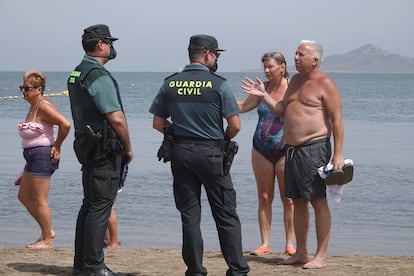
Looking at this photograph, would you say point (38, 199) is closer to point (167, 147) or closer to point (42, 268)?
point (42, 268)

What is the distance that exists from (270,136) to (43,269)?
87.3 inches

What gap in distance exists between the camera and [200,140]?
22.1 ft

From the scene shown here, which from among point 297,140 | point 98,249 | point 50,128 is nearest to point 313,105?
point 297,140

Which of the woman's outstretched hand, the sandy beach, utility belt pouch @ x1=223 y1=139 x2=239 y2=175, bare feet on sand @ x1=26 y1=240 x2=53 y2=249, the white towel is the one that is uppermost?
the woman's outstretched hand

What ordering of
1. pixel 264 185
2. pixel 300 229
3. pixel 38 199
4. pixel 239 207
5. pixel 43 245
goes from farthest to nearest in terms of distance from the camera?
pixel 239 207, pixel 43 245, pixel 38 199, pixel 264 185, pixel 300 229

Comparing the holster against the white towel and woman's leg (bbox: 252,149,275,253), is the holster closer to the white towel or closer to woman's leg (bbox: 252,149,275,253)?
the white towel

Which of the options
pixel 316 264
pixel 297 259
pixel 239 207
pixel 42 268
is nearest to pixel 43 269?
pixel 42 268

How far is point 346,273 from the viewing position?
7.42 meters

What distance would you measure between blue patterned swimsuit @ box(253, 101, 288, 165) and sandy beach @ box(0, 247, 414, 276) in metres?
0.90

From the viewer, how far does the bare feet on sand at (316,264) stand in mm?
7588

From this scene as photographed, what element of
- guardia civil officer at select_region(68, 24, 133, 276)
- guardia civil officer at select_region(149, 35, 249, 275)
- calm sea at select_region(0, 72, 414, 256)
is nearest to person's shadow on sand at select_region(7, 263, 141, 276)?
guardia civil officer at select_region(68, 24, 133, 276)

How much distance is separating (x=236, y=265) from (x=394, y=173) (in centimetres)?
944

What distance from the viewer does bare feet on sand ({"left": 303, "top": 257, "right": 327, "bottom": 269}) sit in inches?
299

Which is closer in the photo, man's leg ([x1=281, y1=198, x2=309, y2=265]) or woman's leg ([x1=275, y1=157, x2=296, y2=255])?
man's leg ([x1=281, y1=198, x2=309, y2=265])
